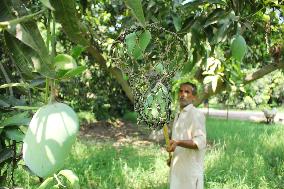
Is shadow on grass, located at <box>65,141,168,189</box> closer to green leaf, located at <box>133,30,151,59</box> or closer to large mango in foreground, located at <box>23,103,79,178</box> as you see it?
green leaf, located at <box>133,30,151,59</box>

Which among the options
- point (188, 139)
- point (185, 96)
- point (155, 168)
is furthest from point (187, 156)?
point (155, 168)

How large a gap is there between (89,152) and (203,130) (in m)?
2.57

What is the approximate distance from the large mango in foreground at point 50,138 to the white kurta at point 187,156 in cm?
210

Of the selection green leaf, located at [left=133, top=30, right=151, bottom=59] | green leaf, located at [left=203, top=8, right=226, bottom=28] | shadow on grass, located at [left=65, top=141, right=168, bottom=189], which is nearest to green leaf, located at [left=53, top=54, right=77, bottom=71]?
green leaf, located at [left=133, top=30, right=151, bottom=59]

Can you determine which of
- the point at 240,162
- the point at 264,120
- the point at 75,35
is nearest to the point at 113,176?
the point at 240,162

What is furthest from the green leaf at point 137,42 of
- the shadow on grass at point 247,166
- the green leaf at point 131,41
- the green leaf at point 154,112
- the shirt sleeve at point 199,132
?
the shadow on grass at point 247,166

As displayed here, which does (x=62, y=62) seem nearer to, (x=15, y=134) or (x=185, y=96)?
(x=15, y=134)

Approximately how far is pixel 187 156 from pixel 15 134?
1993 millimetres

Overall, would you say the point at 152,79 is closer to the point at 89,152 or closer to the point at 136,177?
the point at 136,177

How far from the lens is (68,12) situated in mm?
646

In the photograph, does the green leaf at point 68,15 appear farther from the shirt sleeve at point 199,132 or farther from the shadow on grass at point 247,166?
the shadow on grass at point 247,166

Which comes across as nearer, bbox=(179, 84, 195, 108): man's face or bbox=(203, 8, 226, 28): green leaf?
bbox=(203, 8, 226, 28): green leaf

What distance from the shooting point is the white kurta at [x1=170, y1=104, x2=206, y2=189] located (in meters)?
2.64

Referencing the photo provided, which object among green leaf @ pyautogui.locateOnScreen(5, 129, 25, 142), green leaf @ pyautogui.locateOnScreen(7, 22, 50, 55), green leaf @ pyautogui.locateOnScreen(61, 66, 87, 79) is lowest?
green leaf @ pyautogui.locateOnScreen(5, 129, 25, 142)
